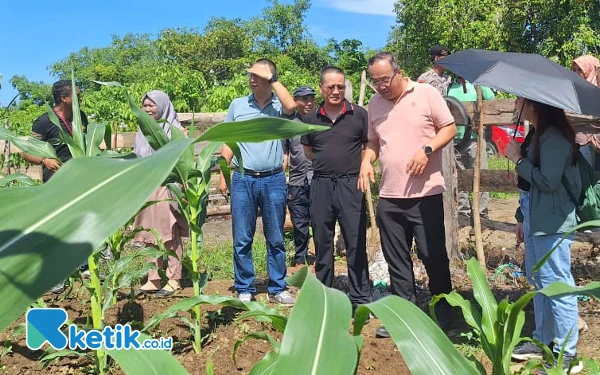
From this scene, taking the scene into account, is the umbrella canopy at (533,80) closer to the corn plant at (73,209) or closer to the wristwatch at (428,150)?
the wristwatch at (428,150)

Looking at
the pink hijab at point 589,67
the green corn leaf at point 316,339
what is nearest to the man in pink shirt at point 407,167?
the pink hijab at point 589,67

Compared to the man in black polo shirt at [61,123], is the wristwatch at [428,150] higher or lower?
lower

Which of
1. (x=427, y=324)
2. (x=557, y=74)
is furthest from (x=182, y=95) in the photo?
(x=427, y=324)

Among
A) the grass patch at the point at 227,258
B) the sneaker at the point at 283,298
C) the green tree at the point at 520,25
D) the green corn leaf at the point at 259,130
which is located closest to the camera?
the green corn leaf at the point at 259,130

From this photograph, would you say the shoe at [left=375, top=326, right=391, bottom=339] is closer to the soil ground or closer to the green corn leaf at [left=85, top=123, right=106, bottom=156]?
the soil ground

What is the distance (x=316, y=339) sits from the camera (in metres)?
0.99

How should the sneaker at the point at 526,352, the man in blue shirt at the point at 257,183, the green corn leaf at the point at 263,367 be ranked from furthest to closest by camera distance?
1. the man in blue shirt at the point at 257,183
2. the sneaker at the point at 526,352
3. the green corn leaf at the point at 263,367

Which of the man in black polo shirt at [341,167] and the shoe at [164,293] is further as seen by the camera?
the shoe at [164,293]

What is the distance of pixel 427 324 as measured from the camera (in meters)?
1.24

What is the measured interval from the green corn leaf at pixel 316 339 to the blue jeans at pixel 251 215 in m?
3.35

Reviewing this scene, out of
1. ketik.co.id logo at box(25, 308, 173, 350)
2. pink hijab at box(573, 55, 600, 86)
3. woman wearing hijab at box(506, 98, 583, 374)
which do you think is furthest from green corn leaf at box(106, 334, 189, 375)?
pink hijab at box(573, 55, 600, 86)

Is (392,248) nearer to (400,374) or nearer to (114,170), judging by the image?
(400,374)

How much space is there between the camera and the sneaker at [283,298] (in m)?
4.53

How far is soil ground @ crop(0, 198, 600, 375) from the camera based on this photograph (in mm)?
3322
